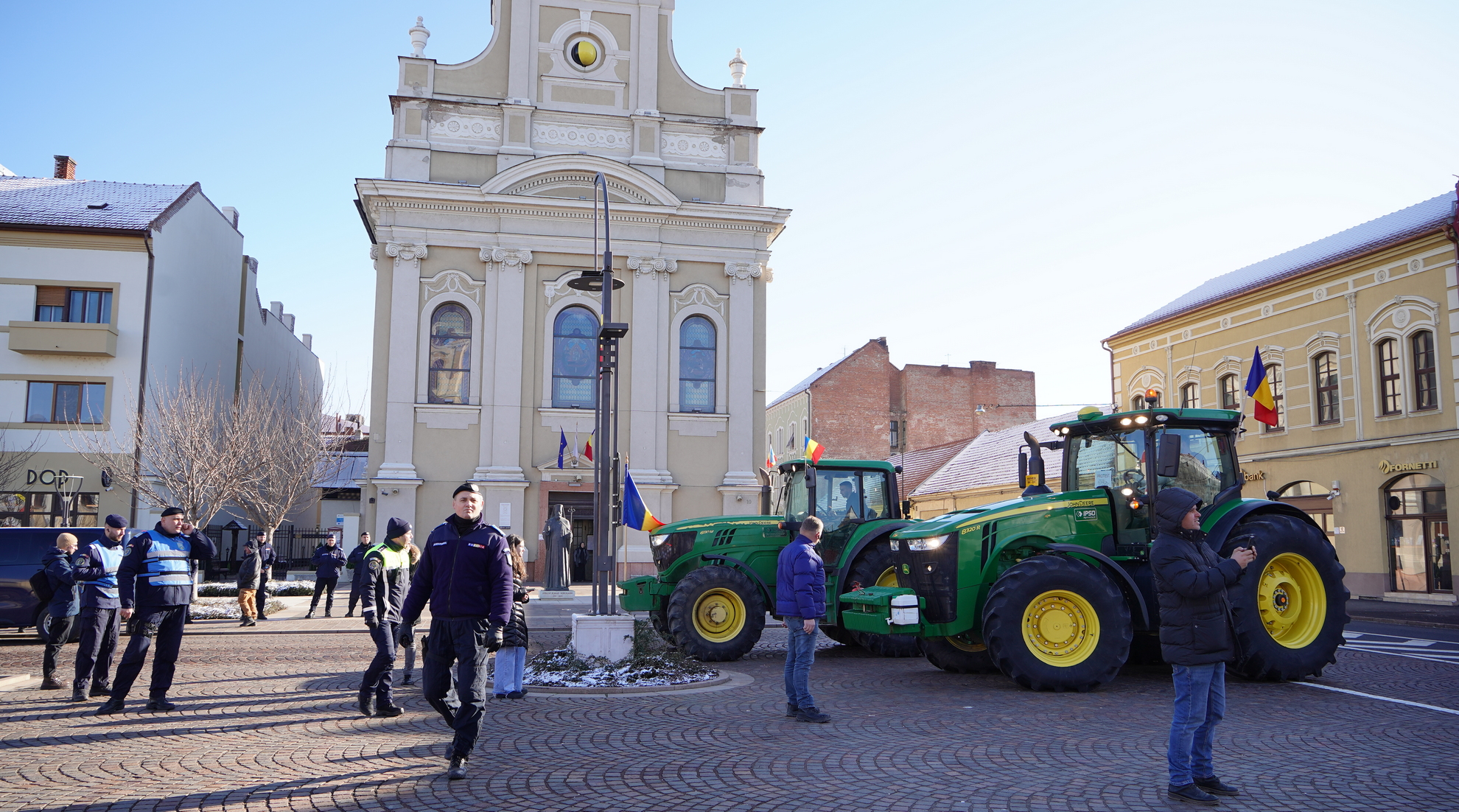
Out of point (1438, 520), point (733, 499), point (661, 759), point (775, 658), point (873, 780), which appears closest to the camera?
point (873, 780)

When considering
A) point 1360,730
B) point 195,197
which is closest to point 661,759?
point 1360,730

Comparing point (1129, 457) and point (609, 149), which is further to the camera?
point (609, 149)

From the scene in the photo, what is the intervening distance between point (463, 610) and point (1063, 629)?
582cm

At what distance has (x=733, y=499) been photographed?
3062 cm

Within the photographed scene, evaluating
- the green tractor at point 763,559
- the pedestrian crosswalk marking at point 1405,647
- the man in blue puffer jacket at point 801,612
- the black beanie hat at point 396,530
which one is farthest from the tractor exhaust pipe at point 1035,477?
the black beanie hat at point 396,530

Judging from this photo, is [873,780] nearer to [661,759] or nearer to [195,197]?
[661,759]

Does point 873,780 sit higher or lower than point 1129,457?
lower

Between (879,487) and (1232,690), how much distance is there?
5113 mm

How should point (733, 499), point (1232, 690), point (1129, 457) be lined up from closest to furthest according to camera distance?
point (1232, 690) → point (1129, 457) → point (733, 499)

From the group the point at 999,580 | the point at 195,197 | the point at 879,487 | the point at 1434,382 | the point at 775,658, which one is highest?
the point at 195,197

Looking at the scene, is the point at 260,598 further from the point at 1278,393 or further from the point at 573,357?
A: the point at 1278,393

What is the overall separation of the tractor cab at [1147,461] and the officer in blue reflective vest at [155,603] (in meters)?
8.99

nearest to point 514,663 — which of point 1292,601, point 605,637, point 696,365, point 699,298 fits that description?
point 605,637

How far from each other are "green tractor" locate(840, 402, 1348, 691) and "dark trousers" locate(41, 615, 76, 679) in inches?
318
